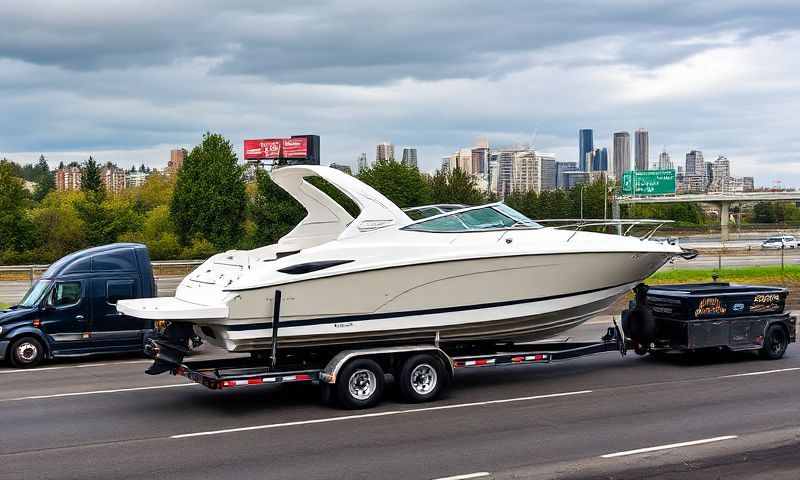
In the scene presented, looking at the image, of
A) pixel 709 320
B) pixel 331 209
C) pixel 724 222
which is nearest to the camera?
pixel 331 209

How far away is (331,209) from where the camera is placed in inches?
581

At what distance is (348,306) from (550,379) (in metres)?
4.25

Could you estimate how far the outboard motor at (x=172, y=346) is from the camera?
42.1ft

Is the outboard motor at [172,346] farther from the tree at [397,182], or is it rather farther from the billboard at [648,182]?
the billboard at [648,182]

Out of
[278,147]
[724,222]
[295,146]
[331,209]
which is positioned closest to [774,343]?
[331,209]

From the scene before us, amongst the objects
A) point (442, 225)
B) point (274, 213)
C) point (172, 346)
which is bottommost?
point (172, 346)

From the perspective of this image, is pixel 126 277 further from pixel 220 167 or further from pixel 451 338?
pixel 220 167

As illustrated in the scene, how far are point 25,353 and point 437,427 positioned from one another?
9619 millimetres

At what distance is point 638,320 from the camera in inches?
632

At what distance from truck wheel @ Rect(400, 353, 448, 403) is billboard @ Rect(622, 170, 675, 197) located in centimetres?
7930

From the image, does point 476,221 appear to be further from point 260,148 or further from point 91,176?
point 91,176

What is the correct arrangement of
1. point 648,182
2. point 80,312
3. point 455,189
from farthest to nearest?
point 648,182
point 455,189
point 80,312

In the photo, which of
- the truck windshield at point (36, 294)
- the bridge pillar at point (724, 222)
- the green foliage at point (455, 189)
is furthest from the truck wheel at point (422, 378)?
the bridge pillar at point (724, 222)

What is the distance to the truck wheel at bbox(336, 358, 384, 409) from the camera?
504 inches
